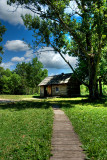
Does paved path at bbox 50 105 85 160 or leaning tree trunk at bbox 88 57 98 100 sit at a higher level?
leaning tree trunk at bbox 88 57 98 100

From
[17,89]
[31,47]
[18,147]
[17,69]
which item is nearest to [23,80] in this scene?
[17,89]

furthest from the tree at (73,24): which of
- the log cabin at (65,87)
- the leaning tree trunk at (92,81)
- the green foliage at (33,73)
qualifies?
the green foliage at (33,73)

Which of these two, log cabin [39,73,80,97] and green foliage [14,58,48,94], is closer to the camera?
log cabin [39,73,80,97]

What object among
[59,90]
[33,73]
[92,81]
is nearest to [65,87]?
[59,90]

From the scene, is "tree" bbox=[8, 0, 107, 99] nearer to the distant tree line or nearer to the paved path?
the paved path

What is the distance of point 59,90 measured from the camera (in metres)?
32.3

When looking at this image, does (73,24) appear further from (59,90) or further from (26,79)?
(26,79)

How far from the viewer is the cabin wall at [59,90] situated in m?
31.7

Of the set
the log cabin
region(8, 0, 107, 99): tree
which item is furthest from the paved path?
the log cabin

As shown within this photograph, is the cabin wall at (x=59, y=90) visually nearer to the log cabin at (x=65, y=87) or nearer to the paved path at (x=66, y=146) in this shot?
the log cabin at (x=65, y=87)

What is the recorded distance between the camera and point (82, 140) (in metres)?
5.12

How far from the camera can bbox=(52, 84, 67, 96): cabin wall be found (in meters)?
31.7

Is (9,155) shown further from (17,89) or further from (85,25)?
(17,89)

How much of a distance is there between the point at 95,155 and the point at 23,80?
167ft
